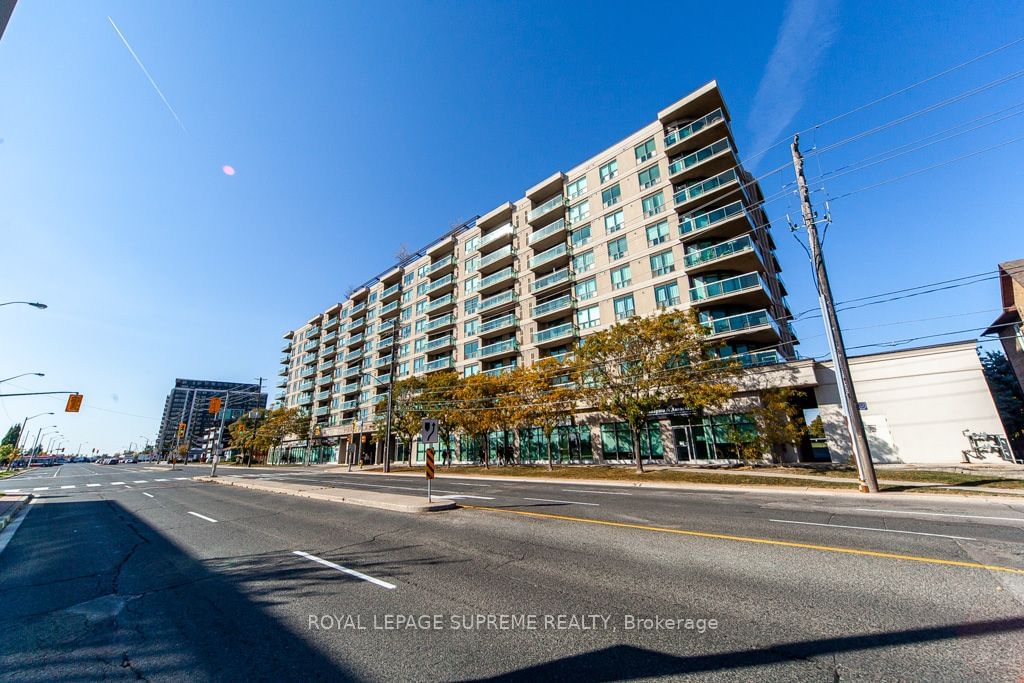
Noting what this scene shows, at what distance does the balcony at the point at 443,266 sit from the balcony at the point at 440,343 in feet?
34.3

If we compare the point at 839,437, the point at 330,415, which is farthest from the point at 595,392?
the point at 330,415

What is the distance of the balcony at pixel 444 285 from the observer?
5384cm

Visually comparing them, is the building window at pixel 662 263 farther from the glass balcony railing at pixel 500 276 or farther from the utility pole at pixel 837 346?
the glass balcony railing at pixel 500 276

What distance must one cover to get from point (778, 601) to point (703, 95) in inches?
1538

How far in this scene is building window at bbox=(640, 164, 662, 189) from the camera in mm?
35031

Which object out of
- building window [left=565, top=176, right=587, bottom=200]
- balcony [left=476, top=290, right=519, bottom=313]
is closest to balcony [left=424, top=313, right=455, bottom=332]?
balcony [left=476, top=290, right=519, bottom=313]

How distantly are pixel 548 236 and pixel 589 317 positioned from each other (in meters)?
11.1

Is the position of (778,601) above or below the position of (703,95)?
below

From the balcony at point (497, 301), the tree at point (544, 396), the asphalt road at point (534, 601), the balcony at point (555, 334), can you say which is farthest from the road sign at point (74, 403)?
the balcony at point (555, 334)

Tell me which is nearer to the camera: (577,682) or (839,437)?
(577,682)

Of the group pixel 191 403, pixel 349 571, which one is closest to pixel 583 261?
pixel 349 571

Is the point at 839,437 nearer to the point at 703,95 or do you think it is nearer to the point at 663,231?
the point at 663,231

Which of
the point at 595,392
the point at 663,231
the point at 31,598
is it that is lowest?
the point at 31,598

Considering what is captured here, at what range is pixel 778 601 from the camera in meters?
4.58
